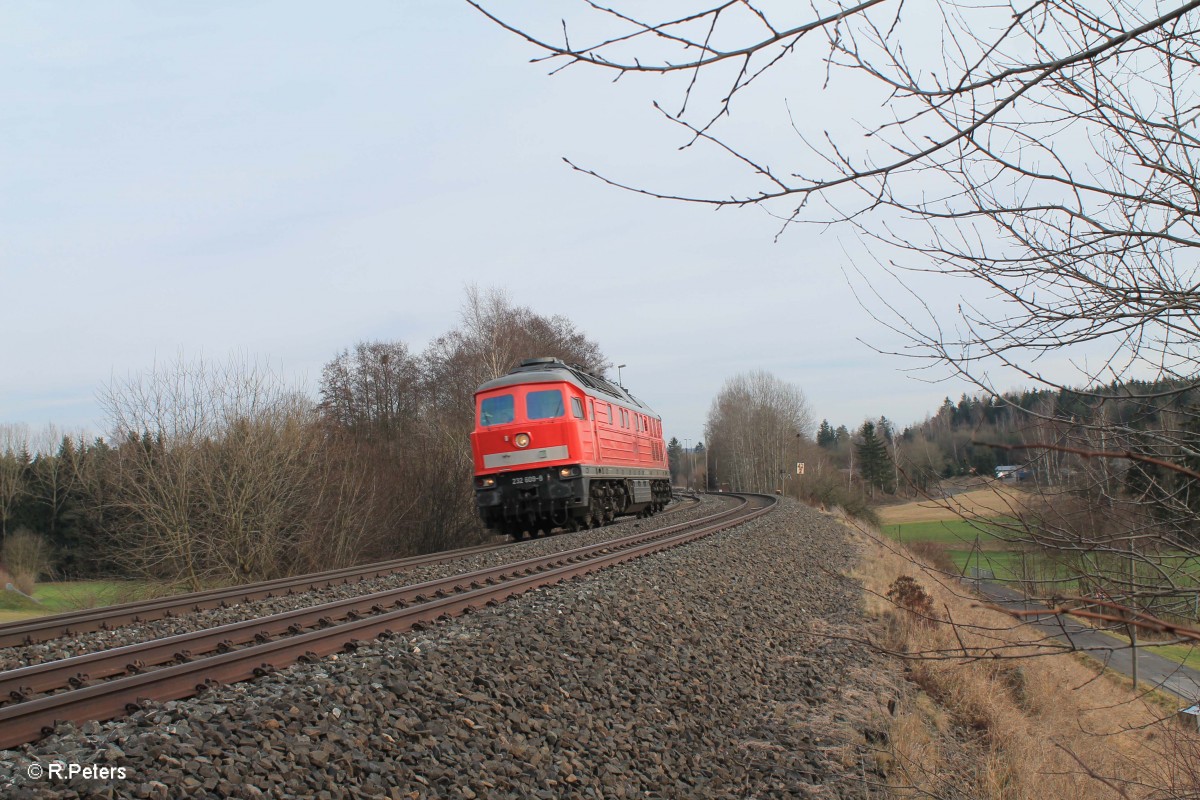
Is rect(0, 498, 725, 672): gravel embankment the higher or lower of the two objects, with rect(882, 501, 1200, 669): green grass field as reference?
lower

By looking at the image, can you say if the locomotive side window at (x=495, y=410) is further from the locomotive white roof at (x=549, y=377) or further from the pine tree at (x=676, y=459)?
the pine tree at (x=676, y=459)

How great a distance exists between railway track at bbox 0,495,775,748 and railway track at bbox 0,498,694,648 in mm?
302

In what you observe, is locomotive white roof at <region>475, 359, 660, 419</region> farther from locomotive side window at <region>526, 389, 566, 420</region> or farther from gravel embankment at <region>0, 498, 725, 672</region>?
gravel embankment at <region>0, 498, 725, 672</region>

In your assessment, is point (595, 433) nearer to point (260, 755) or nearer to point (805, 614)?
point (805, 614)

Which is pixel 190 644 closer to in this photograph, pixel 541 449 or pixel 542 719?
pixel 542 719

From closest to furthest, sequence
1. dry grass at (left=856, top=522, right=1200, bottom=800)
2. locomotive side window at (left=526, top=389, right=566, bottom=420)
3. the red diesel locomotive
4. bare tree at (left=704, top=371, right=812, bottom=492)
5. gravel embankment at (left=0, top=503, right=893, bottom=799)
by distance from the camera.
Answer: gravel embankment at (left=0, top=503, right=893, bottom=799)
dry grass at (left=856, top=522, right=1200, bottom=800)
the red diesel locomotive
locomotive side window at (left=526, top=389, right=566, bottom=420)
bare tree at (left=704, top=371, right=812, bottom=492)

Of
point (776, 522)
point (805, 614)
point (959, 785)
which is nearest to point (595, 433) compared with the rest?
point (776, 522)

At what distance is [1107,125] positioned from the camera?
2943mm

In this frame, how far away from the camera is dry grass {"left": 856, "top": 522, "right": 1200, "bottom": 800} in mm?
5480

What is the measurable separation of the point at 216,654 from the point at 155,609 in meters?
3.21

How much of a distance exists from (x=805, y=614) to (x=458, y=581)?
13.1 feet

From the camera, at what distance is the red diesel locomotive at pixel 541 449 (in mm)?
16297

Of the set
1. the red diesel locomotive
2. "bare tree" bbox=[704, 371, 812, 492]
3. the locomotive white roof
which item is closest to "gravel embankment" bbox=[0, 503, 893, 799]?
the red diesel locomotive

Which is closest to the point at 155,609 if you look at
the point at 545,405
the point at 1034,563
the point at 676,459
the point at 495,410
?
the point at 1034,563
